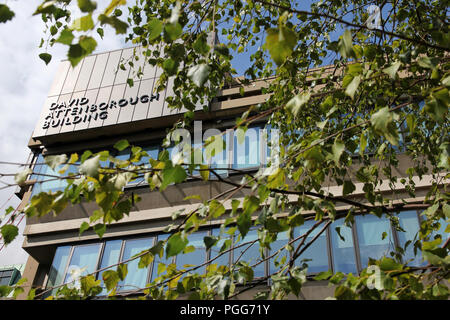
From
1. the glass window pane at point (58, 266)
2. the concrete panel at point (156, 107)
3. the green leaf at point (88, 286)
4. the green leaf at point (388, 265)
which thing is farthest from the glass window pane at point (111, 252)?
the green leaf at point (388, 265)

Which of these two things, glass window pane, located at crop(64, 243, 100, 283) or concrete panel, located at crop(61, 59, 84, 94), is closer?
glass window pane, located at crop(64, 243, 100, 283)

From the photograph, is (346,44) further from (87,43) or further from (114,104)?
(114,104)

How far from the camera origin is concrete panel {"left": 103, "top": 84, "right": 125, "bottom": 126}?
34.2ft

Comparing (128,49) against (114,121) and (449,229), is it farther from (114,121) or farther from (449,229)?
(449,229)

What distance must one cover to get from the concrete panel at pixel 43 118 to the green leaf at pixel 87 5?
1019 cm

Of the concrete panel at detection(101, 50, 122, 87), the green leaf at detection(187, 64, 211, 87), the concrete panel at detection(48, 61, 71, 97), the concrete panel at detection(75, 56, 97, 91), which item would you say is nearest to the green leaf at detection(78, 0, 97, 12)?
the green leaf at detection(187, 64, 211, 87)

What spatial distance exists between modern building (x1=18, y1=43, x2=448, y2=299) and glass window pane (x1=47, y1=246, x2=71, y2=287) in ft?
0.07

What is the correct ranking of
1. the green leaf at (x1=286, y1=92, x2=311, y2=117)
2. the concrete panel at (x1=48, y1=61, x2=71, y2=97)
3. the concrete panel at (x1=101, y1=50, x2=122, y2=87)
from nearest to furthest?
the green leaf at (x1=286, y1=92, x2=311, y2=117), the concrete panel at (x1=101, y1=50, x2=122, y2=87), the concrete panel at (x1=48, y1=61, x2=71, y2=97)

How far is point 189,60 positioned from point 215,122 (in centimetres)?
605

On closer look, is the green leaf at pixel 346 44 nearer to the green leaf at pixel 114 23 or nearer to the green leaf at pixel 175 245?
→ the green leaf at pixel 114 23

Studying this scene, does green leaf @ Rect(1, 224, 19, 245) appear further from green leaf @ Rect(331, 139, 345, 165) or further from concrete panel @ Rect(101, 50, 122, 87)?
concrete panel @ Rect(101, 50, 122, 87)

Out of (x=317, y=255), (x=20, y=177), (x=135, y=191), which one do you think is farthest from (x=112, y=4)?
(x=135, y=191)

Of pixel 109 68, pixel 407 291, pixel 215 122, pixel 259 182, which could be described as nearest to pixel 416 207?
pixel 407 291

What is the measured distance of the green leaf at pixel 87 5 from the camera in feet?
5.34
